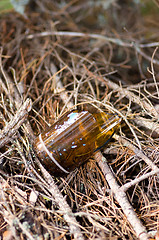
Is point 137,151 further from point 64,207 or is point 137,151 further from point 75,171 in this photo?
point 64,207

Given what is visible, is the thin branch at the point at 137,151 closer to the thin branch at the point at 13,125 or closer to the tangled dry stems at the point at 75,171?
the tangled dry stems at the point at 75,171

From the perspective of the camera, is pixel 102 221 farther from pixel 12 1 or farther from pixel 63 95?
pixel 12 1

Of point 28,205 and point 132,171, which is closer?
point 28,205

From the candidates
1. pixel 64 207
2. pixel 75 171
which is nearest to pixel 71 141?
pixel 75 171

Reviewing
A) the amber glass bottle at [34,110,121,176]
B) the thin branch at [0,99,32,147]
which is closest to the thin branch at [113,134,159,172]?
the amber glass bottle at [34,110,121,176]

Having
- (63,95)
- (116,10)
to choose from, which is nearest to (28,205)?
(63,95)

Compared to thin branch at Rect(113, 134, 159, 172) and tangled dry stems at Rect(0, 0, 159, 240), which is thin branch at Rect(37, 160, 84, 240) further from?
thin branch at Rect(113, 134, 159, 172)
